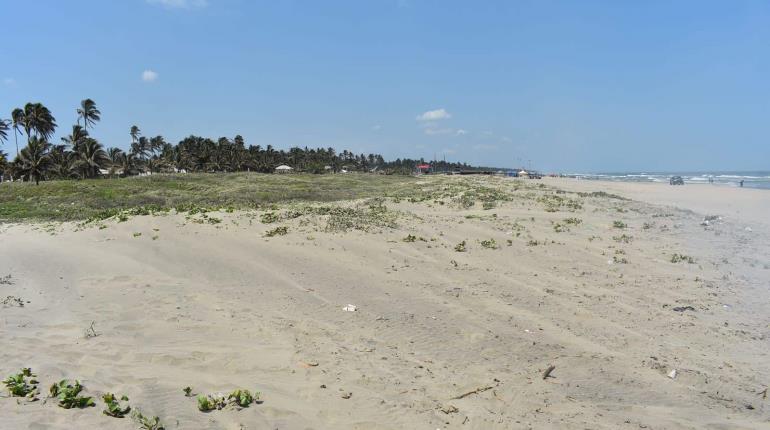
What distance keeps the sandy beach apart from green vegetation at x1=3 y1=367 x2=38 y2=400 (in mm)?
184

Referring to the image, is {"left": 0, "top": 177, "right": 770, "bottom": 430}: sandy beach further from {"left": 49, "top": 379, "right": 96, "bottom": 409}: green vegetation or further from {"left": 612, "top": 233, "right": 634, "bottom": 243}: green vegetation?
{"left": 612, "top": 233, "right": 634, "bottom": 243}: green vegetation

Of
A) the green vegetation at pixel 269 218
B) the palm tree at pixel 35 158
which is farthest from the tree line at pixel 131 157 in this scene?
the green vegetation at pixel 269 218

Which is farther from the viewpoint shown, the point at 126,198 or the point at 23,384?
the point at 126,198

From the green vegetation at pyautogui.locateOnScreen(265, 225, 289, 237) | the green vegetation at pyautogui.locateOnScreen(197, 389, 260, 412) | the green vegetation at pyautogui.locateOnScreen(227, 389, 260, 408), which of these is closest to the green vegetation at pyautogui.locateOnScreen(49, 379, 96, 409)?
the green vegetation at pyautogui.locateOnScreen(197, 389, 260, 412)

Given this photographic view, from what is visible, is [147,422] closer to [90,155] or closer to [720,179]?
[90,155]

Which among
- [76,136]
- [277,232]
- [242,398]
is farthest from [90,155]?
[242,398]

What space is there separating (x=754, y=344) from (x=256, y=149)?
126 m

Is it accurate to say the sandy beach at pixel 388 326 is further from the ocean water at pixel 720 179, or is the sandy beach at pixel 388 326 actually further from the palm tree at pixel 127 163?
the palm tree at pixel 127 163

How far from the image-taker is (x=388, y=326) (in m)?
8.80

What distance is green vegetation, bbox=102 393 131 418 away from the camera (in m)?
5.20

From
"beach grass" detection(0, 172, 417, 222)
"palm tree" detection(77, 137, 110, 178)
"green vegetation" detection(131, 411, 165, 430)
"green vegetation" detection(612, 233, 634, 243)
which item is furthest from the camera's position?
"palm tree" detection(77, 137, 110, 178)

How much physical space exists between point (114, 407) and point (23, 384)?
135 centimetres

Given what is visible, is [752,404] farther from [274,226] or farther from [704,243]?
[274,226]

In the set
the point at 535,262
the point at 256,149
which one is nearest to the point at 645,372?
the point at 535,262
